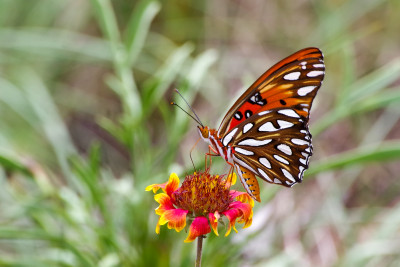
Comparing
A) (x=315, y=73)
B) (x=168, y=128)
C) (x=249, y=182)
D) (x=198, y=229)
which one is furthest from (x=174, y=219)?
(x=168, y=128)

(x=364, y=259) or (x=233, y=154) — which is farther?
(x=364, y=259)

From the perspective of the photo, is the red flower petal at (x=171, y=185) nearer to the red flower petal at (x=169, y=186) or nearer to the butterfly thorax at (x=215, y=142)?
the red flower petal at (x=169, y=186)

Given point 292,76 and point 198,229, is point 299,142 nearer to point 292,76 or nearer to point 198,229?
point 292,76

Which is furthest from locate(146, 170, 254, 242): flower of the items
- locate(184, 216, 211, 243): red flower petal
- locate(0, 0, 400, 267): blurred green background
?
locate(0, 0, 400, 267): blurred green background

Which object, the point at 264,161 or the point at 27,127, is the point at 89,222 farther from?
the point at 27,127

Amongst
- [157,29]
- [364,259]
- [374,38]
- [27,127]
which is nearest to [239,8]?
[157,29]
